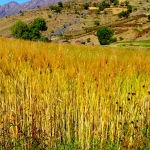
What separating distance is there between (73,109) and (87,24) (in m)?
130

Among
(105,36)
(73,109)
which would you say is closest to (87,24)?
(105,36)

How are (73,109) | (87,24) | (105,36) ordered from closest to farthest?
(73,109), (105,36), (87,24)

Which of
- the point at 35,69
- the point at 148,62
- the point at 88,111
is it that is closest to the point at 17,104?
the point at 35,69

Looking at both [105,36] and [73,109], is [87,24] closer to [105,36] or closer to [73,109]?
[105,36]

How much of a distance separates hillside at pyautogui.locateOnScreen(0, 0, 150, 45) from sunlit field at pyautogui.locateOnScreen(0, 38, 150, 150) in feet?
266

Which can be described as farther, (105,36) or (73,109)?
(105,36)

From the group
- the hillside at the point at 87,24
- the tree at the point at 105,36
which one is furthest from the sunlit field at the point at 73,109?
the tree at the point at 105,36

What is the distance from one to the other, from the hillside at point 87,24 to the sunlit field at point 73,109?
266 ft

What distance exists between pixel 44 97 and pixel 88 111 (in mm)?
678

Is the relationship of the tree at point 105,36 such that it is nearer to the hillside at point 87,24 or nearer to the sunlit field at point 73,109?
the hillside at point 87,24

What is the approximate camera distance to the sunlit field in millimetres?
4816

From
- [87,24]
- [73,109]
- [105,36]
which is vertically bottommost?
[87,24]

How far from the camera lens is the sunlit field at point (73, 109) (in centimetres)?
482

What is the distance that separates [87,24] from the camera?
133 metres
